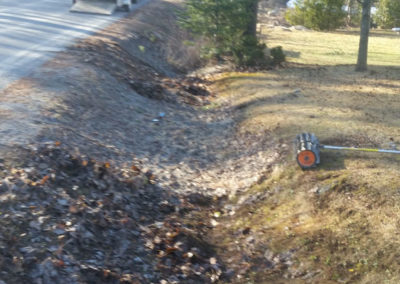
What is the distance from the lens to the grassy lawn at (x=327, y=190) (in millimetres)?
7312

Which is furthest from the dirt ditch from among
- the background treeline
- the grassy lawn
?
the background treeline

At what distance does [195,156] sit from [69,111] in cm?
267

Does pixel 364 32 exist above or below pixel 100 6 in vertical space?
below

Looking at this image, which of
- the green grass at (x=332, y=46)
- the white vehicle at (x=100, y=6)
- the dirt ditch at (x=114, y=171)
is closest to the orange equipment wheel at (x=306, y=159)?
the dirt ditch at (x=114, y=171)

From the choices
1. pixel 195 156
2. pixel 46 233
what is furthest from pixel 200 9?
pixel 46 233

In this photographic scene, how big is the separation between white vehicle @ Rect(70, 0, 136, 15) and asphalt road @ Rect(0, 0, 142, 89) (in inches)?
16.3

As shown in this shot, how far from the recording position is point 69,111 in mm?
10875

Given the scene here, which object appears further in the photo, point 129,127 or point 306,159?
point 129,127

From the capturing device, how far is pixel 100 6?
23781 millimetres

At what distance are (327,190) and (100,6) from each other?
17.6 meters

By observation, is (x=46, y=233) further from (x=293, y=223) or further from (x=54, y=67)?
(x=54, y=67)

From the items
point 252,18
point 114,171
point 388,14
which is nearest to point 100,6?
point 252,18

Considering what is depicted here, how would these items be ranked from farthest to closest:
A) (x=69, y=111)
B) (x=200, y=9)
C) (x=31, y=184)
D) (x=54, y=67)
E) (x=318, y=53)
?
1. (x=318, y=53)
2. (x=200, y=9)
3. (x=54, y=67)
4. (x=69, y=111)
5. (x=31, y=184)

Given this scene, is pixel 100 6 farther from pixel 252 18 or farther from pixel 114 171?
pixel 114 171
